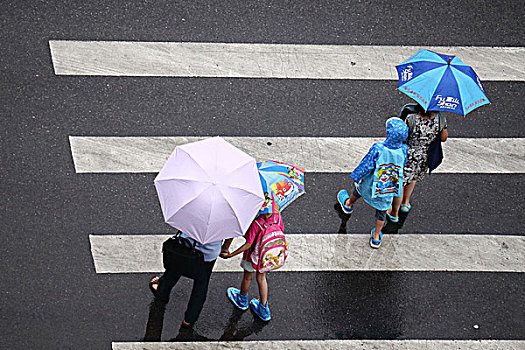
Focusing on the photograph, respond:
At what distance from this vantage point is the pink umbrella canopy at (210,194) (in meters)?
4.81

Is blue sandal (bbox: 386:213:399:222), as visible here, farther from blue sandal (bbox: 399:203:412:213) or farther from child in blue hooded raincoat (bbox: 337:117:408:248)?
child in blue hooded raincoat (bbox: 337:117:408:248)

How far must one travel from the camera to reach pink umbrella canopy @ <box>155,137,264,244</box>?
4.81 m

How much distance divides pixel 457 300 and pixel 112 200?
3.74 meters

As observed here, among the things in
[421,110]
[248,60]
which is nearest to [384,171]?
[421,110]

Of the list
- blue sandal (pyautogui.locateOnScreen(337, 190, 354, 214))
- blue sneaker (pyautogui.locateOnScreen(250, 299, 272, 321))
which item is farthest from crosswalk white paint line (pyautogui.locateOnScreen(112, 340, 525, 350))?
blue sandal (pyautogui.locateOnScreen(337, 190, 354, 214))

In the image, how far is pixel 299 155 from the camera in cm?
742

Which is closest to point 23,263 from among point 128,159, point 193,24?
point 128,159

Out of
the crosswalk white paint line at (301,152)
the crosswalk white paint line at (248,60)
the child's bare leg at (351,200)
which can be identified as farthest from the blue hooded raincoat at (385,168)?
the crosswalk white paint line at (248,60)

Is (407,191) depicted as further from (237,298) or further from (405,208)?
(237,298)

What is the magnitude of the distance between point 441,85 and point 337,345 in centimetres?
264

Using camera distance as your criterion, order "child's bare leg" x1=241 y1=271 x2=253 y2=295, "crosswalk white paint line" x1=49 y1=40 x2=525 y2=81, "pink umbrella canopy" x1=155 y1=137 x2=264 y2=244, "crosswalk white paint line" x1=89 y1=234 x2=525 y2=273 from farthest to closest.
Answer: "crosswalk white paint line" x1=49 y1=40 x2=525 y2=81
"crosswalk white paint line" x1=89 y1=234 x2=525 y2=273
"child's bare leg" x1=241 y1=271 x2=253 y2=295
"pink umbrella canopy" x1=155 y1=137 x2=264 y2=244

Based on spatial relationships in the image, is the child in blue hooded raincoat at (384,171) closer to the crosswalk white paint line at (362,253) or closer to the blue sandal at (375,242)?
the blue sandal at (375,242)

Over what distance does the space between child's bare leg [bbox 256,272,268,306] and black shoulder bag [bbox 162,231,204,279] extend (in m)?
0.66

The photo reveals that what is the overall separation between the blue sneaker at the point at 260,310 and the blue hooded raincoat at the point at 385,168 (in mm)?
1503
